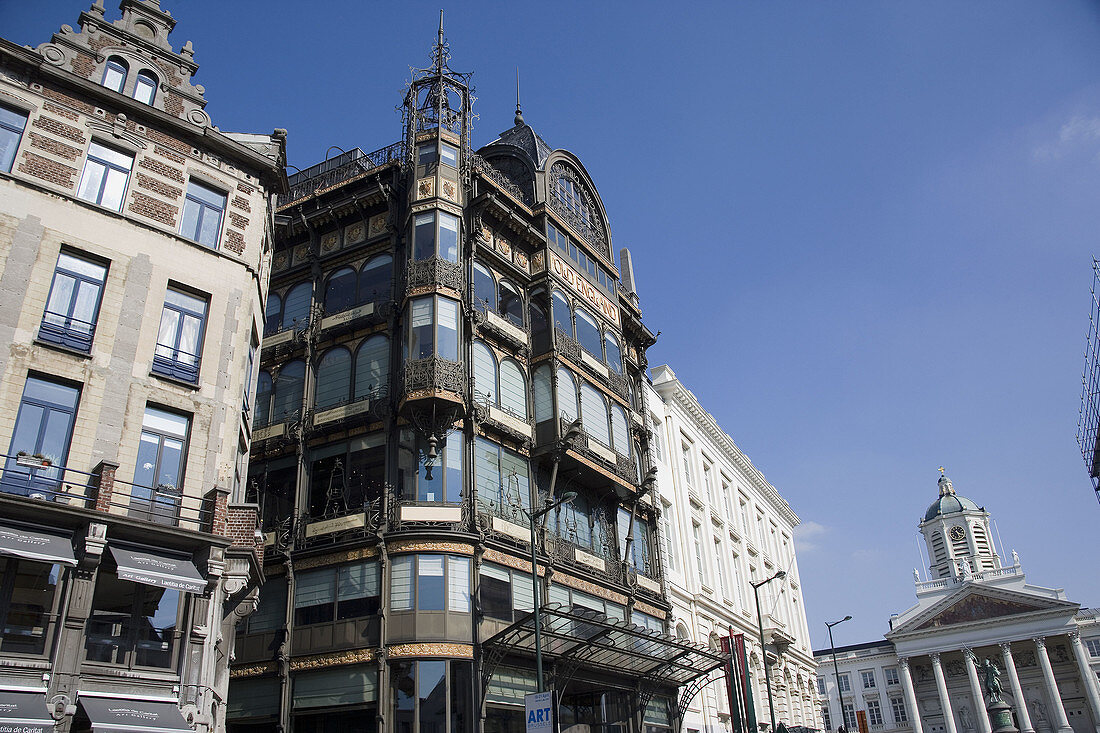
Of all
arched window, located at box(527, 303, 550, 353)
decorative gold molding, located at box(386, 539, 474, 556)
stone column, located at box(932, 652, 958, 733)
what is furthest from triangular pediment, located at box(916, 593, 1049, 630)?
decorative gold molding, located at box(386, 539, 474, 556)

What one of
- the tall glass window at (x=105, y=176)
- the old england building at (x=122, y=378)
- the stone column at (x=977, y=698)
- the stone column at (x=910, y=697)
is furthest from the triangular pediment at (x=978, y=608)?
the tall glass window at (x=105, y=176)

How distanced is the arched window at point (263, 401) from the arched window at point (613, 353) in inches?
574

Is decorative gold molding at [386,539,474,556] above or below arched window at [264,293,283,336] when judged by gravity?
below

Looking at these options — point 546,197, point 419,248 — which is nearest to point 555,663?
point 419,248

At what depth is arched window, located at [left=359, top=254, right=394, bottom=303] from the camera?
100 ft

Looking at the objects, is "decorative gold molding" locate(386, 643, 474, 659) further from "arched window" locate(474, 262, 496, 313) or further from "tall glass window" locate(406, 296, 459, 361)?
"arched window" locate(474, 262, 496, 313)

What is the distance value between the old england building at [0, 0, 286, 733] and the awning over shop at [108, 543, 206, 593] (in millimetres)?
48

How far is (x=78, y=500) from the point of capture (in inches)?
699

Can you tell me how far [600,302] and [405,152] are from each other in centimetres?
1132

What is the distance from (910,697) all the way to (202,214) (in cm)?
10617

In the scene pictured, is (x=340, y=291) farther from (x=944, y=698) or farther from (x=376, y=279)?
(x=944, y=698)

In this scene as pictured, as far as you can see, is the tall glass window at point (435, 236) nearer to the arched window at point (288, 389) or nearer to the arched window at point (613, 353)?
the arched window at point (288, 389)

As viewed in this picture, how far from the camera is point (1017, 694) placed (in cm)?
9144

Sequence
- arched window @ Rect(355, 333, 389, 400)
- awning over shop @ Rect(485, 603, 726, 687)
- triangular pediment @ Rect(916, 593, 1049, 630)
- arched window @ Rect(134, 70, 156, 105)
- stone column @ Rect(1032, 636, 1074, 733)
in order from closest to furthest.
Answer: arched window @ Rect(134, 70, 156, 105), awning over shop @ Rect(485, 603, 726, 687), arched window @ Rect(355, 333, 389, 400), stone column @ Rect(1032, 636, 1074, 733), triangular pediment @ Rect(916, 593, 1049, 630)
